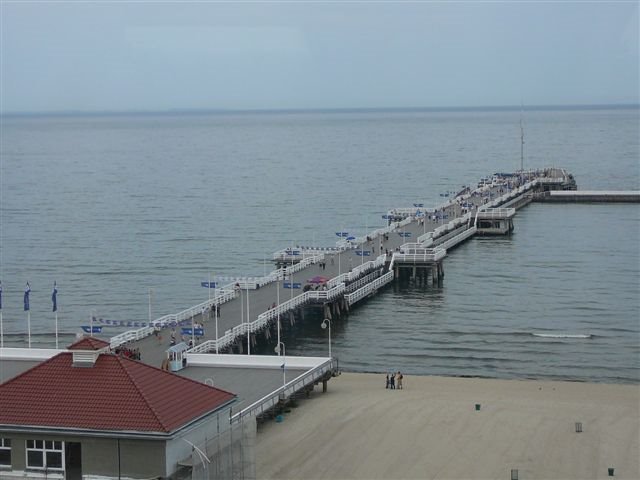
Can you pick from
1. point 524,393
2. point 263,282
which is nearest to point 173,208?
point 263,282

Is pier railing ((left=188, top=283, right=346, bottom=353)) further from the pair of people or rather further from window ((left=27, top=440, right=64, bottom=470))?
window ((left=27, top=440, right=64, bottom=470))

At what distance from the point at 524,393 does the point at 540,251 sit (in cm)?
4304

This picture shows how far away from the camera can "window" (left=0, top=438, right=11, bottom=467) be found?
2594 centimetres

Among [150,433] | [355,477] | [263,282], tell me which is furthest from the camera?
[263,282]

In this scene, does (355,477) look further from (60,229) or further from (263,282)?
(60,229)

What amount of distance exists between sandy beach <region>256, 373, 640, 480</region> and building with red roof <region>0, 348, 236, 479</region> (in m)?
6.30

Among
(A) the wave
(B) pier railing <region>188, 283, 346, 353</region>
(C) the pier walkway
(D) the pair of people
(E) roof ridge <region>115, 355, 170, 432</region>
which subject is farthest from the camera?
(A) the wave

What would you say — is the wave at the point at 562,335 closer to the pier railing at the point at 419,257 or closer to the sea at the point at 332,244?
the sea at the point at 332,244

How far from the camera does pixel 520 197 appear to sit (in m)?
119

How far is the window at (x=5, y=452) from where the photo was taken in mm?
25938

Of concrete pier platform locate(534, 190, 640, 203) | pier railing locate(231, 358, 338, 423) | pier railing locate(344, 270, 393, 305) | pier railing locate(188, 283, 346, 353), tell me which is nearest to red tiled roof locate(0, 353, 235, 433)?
pier railing locate(231, 358, 338, 423)

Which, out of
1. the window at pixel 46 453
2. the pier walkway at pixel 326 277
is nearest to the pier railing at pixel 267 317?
the pier walkway at pixel 326 277

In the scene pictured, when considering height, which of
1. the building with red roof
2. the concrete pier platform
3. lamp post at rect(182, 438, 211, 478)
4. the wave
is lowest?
the wave

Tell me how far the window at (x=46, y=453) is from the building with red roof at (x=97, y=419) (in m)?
0.02
